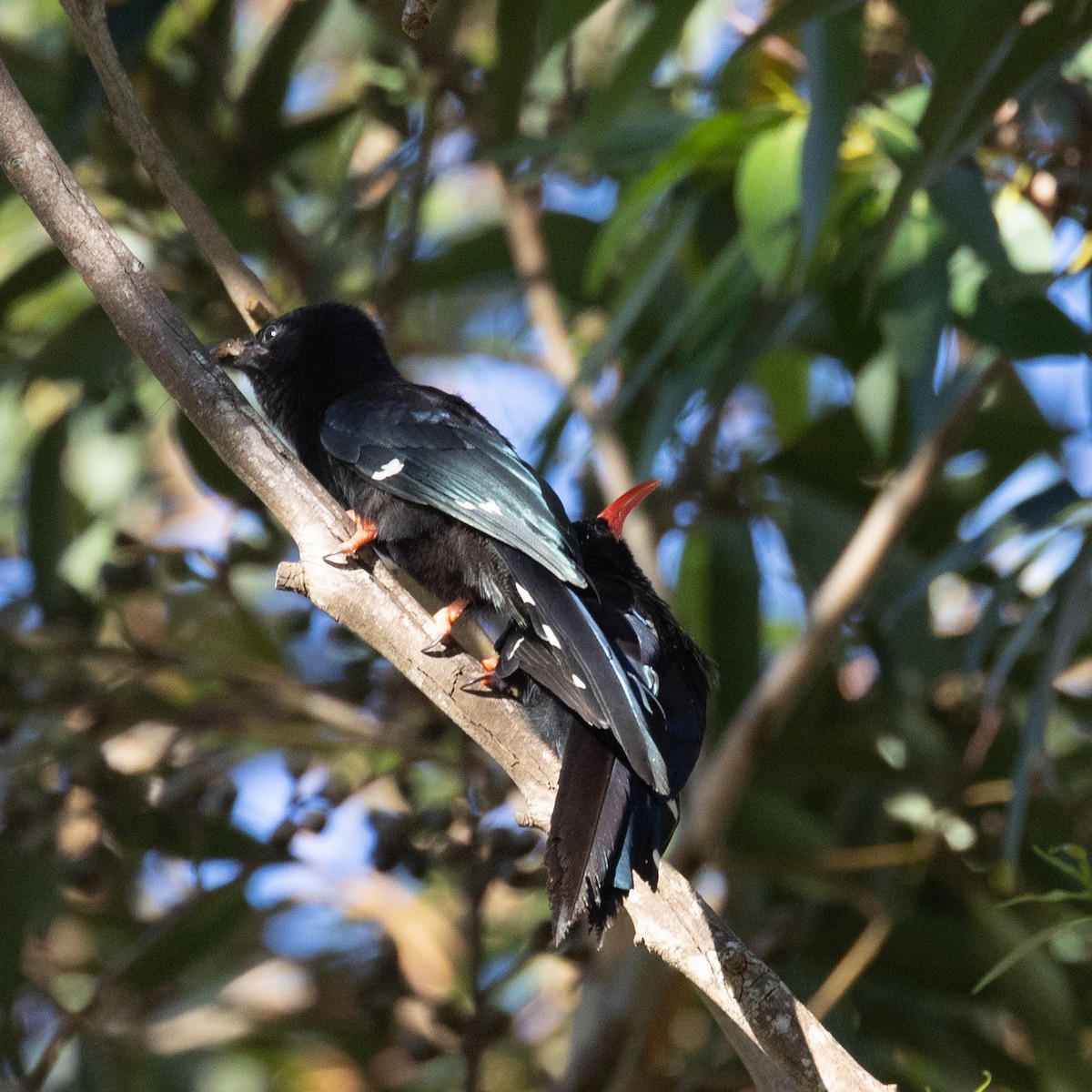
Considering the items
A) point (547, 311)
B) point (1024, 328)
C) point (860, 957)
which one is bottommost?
point (860, 957)

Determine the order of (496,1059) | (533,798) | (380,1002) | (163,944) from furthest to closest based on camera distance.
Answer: (496,1059) → (163,944) → (380,1002) → (533,798)

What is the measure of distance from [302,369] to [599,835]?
152 cm

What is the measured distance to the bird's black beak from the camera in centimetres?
293

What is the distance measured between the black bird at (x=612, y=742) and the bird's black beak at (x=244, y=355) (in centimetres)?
79

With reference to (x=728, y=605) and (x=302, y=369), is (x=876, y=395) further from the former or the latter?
(x=302, y=369)

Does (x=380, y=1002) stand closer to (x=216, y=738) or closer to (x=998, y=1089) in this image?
(x=216, y=738)

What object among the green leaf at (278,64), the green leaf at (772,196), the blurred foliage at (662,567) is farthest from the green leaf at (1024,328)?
the green leaf at (278,64)

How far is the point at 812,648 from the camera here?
134 inches

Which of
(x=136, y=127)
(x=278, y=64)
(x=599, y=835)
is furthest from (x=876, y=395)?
(x=599, y=835)

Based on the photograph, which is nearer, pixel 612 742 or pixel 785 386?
pixel 612 742

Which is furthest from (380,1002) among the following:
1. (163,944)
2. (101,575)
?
(101,575)

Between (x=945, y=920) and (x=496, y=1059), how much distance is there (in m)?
1.49

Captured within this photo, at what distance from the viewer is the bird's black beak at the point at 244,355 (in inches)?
115

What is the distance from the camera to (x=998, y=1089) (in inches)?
147
